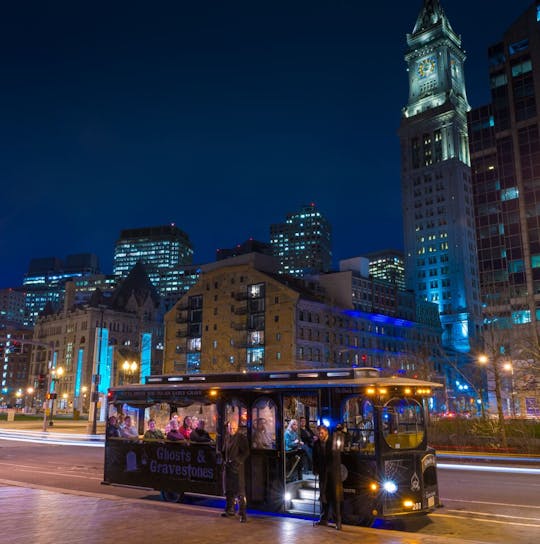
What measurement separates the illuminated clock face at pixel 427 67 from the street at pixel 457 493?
6213 inches

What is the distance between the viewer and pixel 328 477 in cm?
1184

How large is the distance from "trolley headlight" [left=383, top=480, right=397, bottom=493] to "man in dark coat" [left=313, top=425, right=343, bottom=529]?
917mm

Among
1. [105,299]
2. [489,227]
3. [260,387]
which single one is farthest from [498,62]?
[105,299]

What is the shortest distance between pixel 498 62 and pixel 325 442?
77033 mm

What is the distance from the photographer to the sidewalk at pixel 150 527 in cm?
1007

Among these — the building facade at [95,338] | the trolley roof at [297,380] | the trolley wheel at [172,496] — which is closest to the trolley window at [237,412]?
the trolley roof at [297,380]

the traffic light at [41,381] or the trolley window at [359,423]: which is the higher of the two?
the traffic light at [41,381]

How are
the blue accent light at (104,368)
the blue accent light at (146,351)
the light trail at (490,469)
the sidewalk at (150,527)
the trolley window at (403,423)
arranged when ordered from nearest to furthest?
the sidewalk at (150,527)
the trolley window at (403,423)
the light trail at (490,469)
the blue accent light at (146,351)
the blue accent light at (104,368)

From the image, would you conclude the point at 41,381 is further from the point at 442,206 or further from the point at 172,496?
the point at 442,206

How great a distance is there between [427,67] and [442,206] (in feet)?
169

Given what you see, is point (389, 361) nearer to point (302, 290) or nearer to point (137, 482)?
point (302, 290)

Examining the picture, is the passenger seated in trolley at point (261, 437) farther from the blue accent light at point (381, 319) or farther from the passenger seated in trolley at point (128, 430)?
the blue accent light at point (381, 319)

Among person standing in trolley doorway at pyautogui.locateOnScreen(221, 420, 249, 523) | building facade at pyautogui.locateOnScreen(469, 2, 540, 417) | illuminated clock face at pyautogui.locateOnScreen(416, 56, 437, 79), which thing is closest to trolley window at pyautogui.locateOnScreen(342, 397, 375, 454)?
person standing in trolley doorway at pyautogui.locateOnScreen(221, 420, 249, 523)

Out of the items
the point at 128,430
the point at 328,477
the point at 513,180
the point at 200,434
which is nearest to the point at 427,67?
the point at 513,180
